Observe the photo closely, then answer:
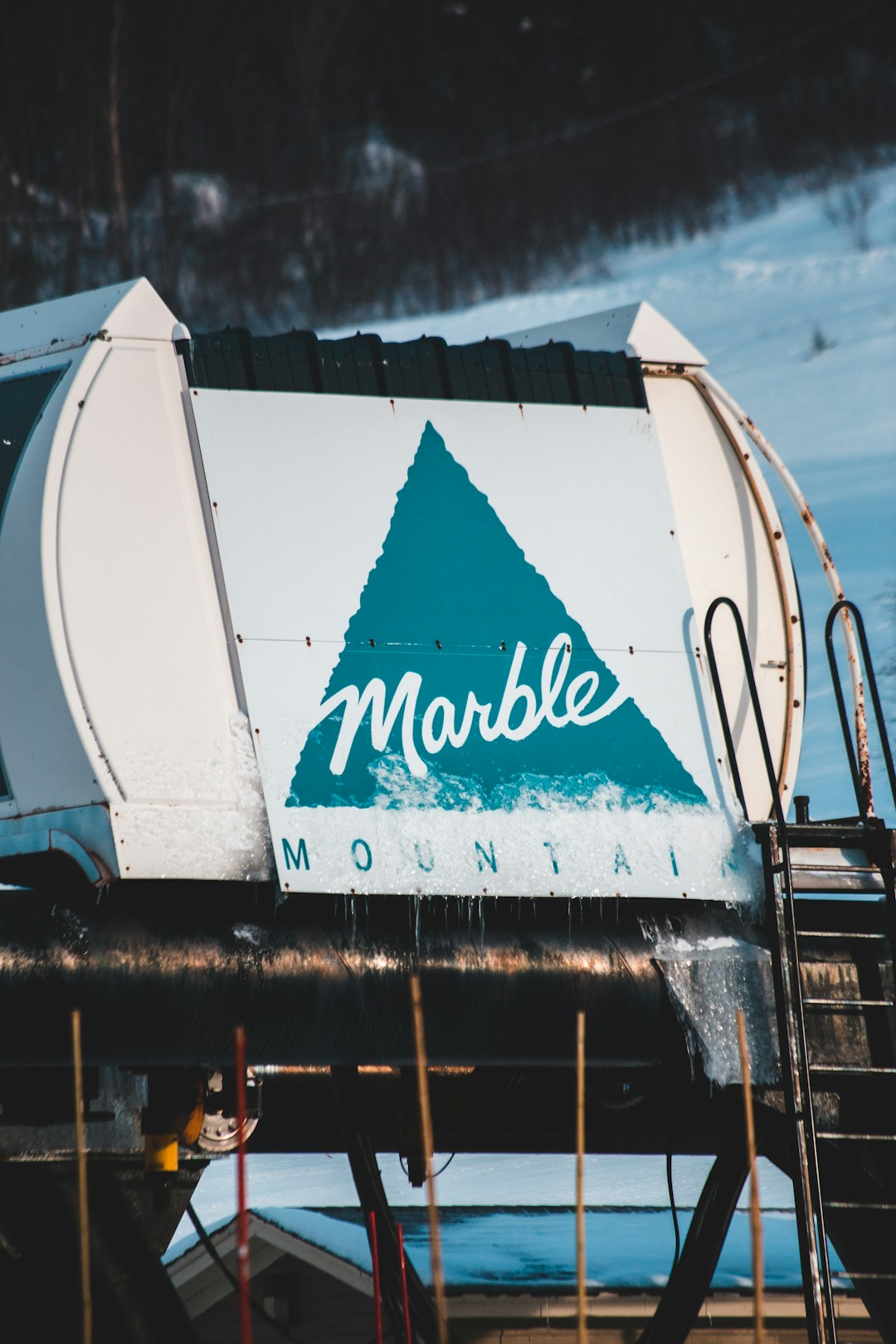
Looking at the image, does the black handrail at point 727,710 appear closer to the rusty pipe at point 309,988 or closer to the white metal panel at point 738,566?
the white metal panel at point 738,566

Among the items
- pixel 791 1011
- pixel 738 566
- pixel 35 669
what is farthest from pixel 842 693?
pixel 35 669

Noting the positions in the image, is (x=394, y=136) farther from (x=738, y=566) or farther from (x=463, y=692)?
(x=463, y=692)

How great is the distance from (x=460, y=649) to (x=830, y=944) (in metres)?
1.78

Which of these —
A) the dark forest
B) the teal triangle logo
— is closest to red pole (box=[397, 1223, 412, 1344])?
the teal triangle logo

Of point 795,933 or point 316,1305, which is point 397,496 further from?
point 316,1305

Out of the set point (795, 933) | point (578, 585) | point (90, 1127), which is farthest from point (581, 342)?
Result: point (90, 1127)

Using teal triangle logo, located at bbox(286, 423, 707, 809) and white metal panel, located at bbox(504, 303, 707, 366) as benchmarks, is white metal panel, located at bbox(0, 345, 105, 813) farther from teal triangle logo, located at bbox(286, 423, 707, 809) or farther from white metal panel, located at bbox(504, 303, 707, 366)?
white metal panel, located at bbox(504, 303, 707, 366)

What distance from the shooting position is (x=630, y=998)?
18.4 ft

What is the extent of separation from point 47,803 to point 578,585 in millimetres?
2024

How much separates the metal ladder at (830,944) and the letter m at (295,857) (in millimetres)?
1586

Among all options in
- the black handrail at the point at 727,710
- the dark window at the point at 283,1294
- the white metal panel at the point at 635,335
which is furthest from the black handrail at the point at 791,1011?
the dark window at the point at 283,1294

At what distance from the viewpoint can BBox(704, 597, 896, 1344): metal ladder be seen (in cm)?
550

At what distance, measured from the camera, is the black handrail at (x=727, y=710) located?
5634 mm

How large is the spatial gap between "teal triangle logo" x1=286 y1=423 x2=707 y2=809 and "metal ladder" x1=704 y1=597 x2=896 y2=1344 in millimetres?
400
